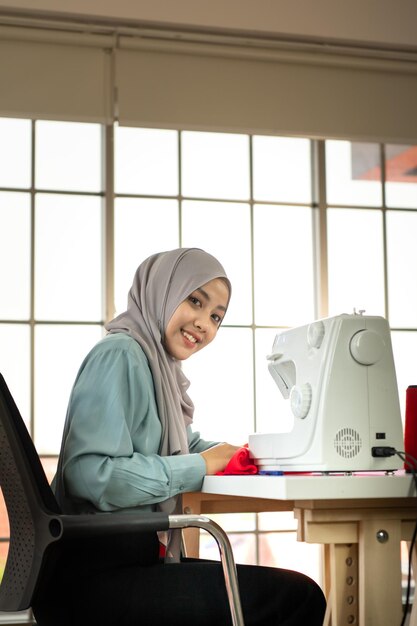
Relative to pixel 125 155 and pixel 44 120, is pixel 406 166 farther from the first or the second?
pixel 44 120

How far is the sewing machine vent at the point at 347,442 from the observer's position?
1.87 meters

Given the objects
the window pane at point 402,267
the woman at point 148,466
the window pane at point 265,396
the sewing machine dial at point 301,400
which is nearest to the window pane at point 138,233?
the window pane at point 265,396

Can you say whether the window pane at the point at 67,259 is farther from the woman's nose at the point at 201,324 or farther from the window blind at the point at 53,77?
the woman's nose at the point at 201,324

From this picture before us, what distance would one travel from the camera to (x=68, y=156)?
4.00 meters

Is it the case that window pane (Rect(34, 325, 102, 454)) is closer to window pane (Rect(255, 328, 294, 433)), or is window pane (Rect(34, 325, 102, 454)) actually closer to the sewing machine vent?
window pane (Rect(255, 328, 294, 433))

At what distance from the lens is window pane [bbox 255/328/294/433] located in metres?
4.10

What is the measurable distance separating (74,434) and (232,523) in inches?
85.8

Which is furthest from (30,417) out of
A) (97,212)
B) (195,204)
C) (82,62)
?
(82,62)

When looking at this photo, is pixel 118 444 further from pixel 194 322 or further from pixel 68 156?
pixel 68 156

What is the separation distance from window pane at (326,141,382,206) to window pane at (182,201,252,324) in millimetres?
463

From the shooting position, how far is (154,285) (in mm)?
2453

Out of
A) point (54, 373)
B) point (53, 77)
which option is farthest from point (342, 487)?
point (53, 77)

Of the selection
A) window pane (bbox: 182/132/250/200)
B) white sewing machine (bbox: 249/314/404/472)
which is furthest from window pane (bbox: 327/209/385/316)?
white sewing machine (bbox: 249/314/404/472)

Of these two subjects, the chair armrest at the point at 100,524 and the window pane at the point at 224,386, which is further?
the window pane at the point at 224,386
